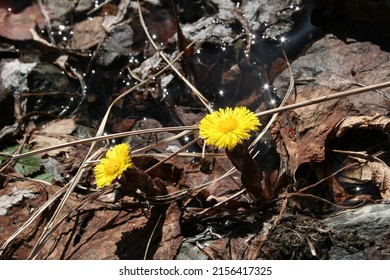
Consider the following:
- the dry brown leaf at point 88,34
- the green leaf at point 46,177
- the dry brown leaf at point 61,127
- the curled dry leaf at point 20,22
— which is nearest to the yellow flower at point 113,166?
the green leaf at point 46,177

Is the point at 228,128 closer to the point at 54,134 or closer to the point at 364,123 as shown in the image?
the point at 364,123

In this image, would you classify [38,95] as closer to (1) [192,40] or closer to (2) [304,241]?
(1) [192,40]

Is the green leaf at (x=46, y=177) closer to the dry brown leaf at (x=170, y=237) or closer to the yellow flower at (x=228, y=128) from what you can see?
the dry brown leaf at (x=170, y=237)

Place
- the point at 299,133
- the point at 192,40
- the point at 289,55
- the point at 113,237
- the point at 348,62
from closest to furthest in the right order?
the point at 113,237, the point at 299,133, the point at 348,62, the point at 289,55, the point at 192,40

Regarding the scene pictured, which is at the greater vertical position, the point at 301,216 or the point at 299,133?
the point at 299,133

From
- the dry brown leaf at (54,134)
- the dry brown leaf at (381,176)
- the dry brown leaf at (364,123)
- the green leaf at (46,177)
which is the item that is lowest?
the green leaf at (46,177)
